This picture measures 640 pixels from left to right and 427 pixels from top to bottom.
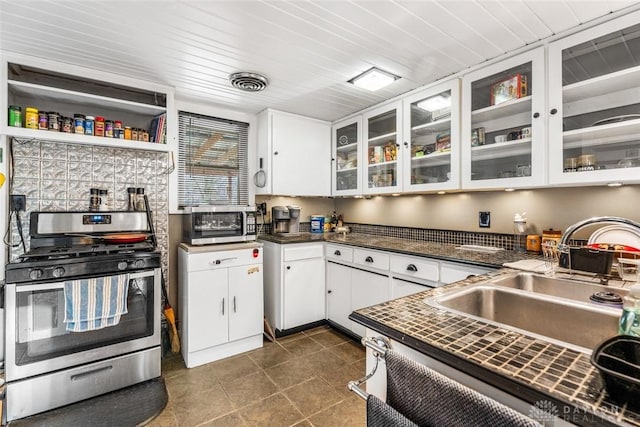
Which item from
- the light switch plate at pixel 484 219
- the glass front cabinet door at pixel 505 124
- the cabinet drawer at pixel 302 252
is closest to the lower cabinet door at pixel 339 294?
the cabinet drawer at pixel 302 252

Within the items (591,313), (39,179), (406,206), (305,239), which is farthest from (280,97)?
(591,313)

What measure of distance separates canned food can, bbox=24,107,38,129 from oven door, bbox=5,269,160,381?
1.07 m

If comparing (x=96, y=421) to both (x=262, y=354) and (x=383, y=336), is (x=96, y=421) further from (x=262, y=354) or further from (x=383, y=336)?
(x=383, y=336)

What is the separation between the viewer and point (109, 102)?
7.39ft

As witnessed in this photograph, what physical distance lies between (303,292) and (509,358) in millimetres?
2281

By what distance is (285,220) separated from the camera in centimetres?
314

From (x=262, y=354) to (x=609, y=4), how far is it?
3087mm

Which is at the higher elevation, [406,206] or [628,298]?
[406,206]

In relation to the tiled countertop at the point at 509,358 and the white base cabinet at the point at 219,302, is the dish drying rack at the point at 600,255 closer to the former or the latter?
the tiled countertop at the point at 509,358

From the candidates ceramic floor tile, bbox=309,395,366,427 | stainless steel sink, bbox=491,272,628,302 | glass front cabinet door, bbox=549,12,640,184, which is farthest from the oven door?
glass front cabinet door, bbox=549,12,640,184

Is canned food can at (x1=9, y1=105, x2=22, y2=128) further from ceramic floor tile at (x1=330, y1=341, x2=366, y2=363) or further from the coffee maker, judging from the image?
ceramic floor tile at (x1=330, y1=341, x2=366, y2=363)

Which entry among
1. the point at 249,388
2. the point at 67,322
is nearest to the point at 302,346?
the point at 249,388

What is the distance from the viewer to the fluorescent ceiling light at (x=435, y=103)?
226 cm

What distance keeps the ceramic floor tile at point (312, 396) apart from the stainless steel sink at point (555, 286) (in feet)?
4.13
